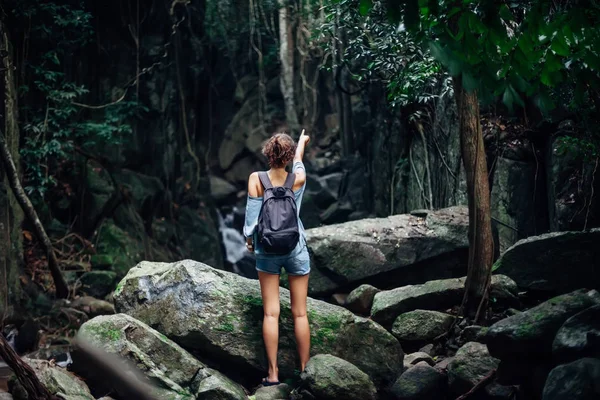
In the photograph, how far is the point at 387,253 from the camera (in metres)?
8.06

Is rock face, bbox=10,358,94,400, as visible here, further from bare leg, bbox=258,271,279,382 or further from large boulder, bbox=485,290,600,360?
large boulder, bbox=485,290,600,360

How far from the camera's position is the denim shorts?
5195 millimetres

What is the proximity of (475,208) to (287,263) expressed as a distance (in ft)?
6.62

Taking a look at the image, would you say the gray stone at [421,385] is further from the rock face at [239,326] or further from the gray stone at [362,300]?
the gray stone at [362,300]

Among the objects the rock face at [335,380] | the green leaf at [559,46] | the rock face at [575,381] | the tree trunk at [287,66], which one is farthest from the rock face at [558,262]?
the tree trunk at [287,66]

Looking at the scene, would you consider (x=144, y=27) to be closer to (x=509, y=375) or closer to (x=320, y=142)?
(x=320, y=142)

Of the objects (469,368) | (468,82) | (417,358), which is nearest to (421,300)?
(417,358)

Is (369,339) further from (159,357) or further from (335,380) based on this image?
(159,357)

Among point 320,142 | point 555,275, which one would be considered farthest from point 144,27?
point 555,275

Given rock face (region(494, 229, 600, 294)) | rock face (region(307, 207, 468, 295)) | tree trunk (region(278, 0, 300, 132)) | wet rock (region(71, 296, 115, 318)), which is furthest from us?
tree trunk (region(278, 0, 300, 132))

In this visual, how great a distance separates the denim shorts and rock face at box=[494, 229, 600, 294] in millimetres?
2606

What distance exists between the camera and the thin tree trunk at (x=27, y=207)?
9156 mm

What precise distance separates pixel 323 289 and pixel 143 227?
7.14 m

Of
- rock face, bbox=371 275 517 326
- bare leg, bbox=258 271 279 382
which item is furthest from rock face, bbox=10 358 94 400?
rock face, bbox=371 275 517 326
